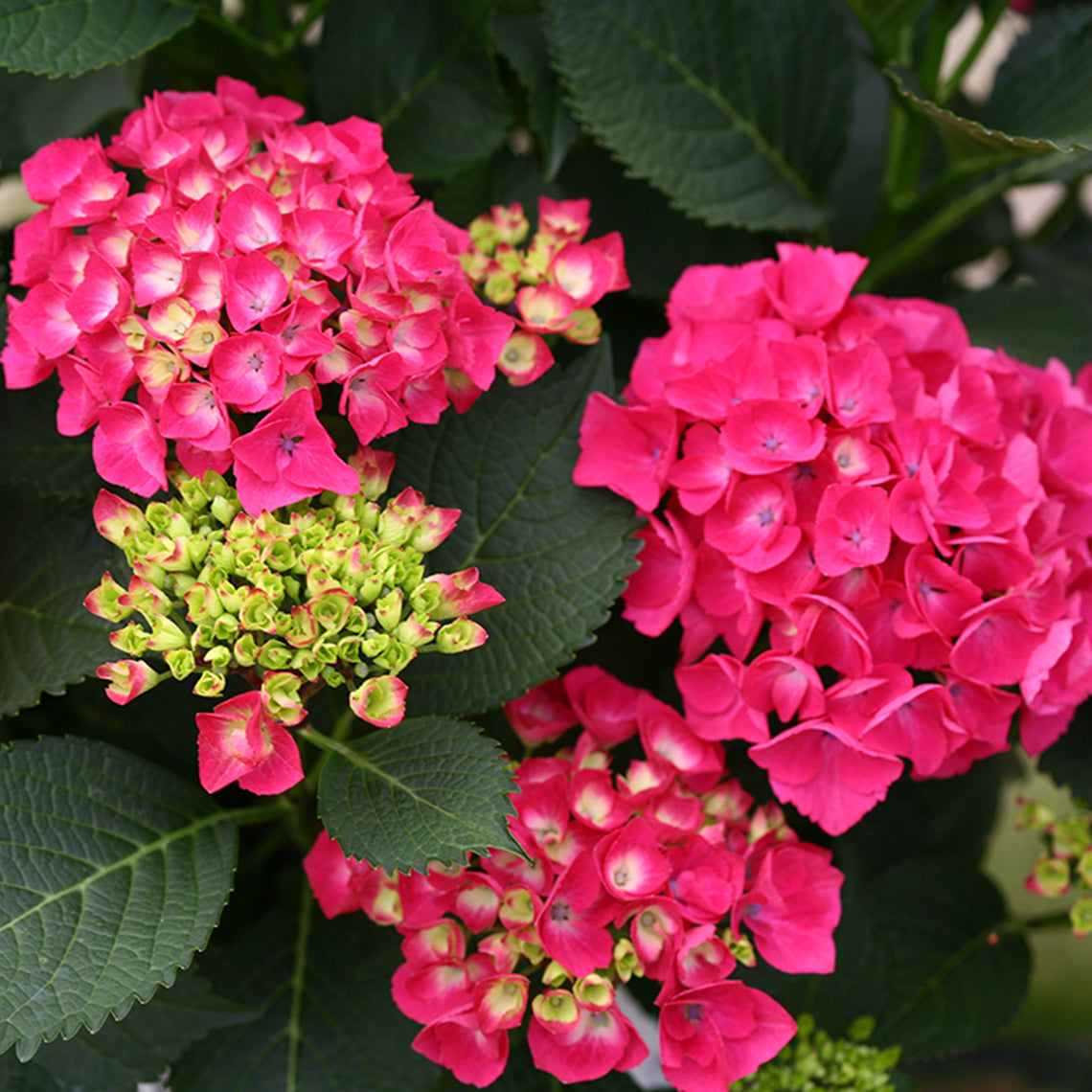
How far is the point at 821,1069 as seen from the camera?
0.66 m

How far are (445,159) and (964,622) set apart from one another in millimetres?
Result: 458

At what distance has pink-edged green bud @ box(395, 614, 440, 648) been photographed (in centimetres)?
48

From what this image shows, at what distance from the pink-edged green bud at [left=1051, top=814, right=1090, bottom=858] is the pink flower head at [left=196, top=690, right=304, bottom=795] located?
1.73 feet

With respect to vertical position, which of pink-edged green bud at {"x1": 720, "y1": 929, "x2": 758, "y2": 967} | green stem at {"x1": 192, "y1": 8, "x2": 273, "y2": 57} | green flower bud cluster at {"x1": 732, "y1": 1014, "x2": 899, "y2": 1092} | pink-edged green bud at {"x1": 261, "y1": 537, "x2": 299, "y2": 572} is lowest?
green flower bud cluster at {"x1": 732, "y1": 1014, "x2": 899, "y2": 1092}

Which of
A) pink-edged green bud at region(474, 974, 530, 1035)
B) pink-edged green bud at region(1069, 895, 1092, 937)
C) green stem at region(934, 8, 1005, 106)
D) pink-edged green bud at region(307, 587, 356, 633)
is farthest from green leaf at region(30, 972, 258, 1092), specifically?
green stem at region(934, 8, 1005, 106)

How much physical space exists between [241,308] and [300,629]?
143 mm

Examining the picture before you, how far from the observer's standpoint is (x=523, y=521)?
607 millimetres

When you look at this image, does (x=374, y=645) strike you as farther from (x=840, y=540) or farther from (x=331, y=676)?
(x=840, y=540)

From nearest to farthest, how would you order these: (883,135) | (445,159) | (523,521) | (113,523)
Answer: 1. (113,523)
2. (523,521)
3. (445,159)
4. (883,135)

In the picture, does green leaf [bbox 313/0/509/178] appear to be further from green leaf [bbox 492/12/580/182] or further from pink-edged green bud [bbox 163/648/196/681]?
pink-edged green bud [bbox 163/648/196/681]

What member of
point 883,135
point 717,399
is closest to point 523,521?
point 717,399

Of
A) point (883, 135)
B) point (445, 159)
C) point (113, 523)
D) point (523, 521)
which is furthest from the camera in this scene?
point (883, 135)

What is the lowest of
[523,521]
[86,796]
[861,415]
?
[86,796]

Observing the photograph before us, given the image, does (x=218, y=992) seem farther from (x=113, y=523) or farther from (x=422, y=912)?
(x=113, y=523)
